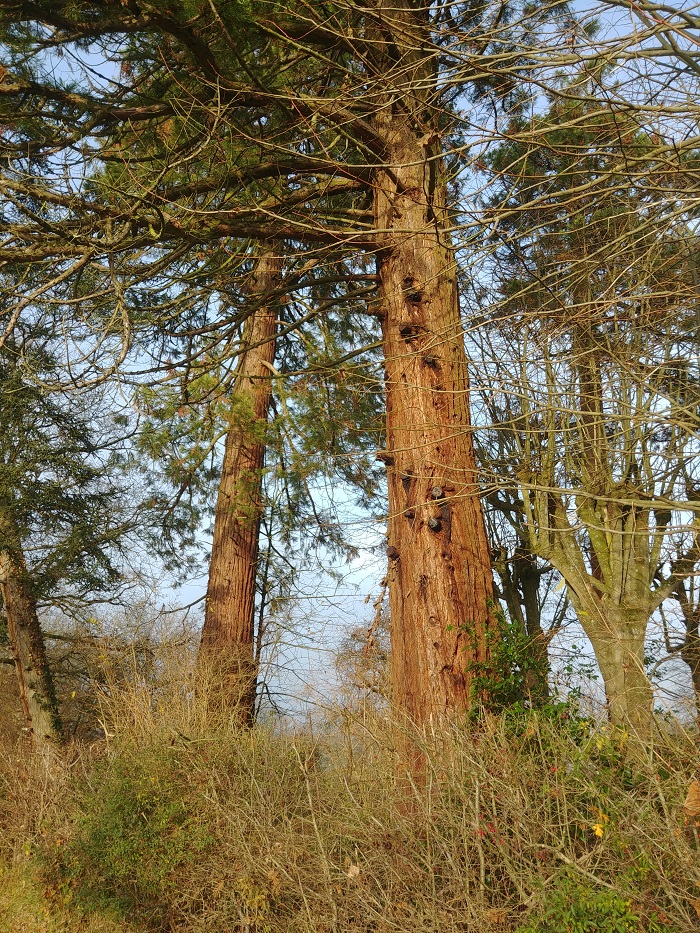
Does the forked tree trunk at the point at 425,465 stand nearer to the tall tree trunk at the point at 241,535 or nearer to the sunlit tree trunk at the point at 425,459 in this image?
the sunlit tree trunk at the point at 425,459

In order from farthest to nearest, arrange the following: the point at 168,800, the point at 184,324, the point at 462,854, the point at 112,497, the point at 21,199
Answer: the point at 112,497
the point at 184,324
the point at 21,199
the point at 168,800
the point at 462,854

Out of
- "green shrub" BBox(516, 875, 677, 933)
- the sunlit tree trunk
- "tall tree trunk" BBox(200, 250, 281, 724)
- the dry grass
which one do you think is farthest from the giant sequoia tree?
"tall tree trunk" BBox(200, 250, 281, 724)

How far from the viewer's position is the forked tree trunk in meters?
5.22

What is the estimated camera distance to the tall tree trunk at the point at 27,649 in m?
10.5

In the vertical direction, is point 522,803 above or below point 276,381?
below

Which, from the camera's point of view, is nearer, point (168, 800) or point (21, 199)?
point (168, 800)

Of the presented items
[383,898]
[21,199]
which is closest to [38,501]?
[21,199]

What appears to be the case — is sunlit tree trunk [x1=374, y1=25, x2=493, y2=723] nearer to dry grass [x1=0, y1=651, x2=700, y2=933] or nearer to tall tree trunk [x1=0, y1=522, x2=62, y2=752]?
dry grass [x1=0, y1=651, x2=700, y2=933]

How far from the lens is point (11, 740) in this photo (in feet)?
36.3

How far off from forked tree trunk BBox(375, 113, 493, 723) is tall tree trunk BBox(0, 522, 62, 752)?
6.91 meters

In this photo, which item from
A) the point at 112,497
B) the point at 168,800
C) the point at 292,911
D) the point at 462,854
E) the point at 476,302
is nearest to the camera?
the point at 462,854

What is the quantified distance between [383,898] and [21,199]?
5.90 meters

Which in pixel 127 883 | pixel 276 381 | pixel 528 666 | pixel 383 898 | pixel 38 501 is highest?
pixel 276 381

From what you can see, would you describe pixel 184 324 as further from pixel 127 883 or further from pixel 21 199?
pixel 127 883
